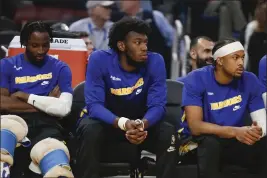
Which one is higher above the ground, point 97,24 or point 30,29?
point 30,29

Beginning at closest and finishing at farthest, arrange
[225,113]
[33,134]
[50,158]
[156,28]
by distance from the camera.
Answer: [50,158] → [33,134] → [225,113] → [156,28]

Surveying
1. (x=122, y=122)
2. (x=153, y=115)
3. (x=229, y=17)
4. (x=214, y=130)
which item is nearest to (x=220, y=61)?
(x=214, y=130)

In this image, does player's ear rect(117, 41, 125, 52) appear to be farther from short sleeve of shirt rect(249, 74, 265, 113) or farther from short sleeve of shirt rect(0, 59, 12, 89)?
short sleeve of shirt rect(249, 74, 265, 113)

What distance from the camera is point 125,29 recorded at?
6.54 meters

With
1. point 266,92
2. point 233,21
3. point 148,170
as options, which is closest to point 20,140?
point 148,170

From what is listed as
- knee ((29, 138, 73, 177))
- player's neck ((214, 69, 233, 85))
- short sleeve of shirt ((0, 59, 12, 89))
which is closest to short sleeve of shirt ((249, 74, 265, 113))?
player's neck ((214, 69, 233, 85))

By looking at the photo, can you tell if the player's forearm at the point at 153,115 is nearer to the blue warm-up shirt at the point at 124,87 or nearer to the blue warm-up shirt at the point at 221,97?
the blue warm-up shirt at the point at 124,87

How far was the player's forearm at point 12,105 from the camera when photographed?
640cm

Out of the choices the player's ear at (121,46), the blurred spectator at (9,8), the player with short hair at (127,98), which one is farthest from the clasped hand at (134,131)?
the blurred spectator at (9,8)

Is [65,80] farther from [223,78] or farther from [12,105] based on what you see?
[223,78]

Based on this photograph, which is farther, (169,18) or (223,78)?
(169,18)

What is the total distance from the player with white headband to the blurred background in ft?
7.31

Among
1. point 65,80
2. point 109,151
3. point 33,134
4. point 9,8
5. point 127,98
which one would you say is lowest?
point 109,151

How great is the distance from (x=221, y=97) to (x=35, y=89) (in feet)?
4.58
